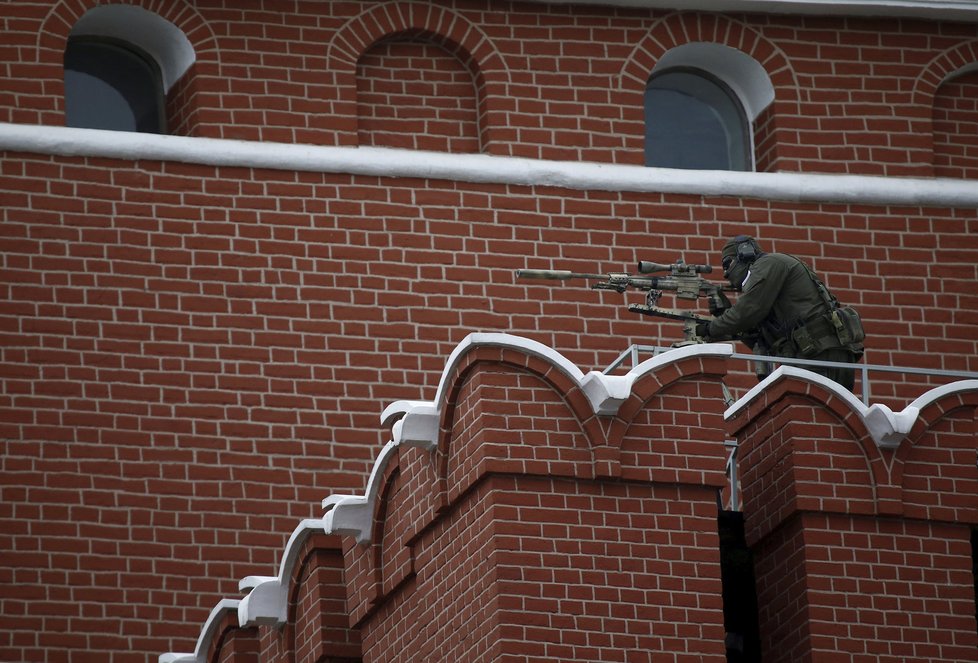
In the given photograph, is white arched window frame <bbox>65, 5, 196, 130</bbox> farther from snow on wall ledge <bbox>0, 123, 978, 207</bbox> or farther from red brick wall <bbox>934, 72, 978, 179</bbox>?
red brick wall <bbox>934, 72, 978, 179</bbox>

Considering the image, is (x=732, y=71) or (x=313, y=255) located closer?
(x=313, y=255)

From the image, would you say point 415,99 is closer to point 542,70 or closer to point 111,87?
point 542,70

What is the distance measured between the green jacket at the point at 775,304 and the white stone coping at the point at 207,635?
10.6 ft

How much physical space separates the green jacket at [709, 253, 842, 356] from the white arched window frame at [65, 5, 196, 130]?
17.3 ft

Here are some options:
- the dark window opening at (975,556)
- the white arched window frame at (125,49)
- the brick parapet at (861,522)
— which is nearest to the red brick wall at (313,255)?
the white arched window frame at (125,49)

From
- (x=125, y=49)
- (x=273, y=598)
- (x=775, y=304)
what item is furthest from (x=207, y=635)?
(x=125, y=49)

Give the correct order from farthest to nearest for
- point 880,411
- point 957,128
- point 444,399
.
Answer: point 957,128 < point 880,411 < point 444,399

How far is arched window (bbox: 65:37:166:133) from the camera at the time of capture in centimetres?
2170

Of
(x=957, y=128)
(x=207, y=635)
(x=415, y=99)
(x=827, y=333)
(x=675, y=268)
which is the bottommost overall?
(x=207, y=635)

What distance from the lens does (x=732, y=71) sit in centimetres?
2297

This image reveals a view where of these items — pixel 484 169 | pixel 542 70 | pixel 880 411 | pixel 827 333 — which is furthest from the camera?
pixel 542 70

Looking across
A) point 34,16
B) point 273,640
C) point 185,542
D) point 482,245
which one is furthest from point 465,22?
point 273,640

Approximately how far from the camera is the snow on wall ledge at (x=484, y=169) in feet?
69.1

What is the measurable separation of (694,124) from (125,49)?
13.8ft
